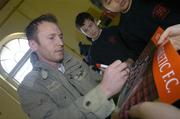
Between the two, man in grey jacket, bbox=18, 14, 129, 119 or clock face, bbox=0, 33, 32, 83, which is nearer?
man in grey jacket, bbox=18, 14, 129, 119

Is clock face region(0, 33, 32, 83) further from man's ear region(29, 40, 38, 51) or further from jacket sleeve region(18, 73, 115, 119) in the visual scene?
jacket sleeve region(18, 73, 115, 119)

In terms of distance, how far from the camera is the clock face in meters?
2.78

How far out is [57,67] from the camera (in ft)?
4.46

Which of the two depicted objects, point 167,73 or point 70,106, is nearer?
point 167,73

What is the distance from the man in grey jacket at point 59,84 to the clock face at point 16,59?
1.27 metres

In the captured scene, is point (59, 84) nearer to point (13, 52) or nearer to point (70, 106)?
point (70, 106)

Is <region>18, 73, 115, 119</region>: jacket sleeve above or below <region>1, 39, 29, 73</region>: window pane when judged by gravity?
below

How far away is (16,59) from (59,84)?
169cm

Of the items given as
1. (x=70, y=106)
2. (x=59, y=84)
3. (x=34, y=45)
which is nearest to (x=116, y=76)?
(x=70, y=106)

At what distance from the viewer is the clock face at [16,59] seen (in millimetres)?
2775

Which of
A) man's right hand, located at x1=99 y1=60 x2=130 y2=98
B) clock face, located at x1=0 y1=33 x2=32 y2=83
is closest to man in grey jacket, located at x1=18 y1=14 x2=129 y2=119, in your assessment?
man's right hand, located at x1=99 y1=60 x2=130 y2=98

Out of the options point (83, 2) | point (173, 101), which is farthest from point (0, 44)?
point (173, 101)

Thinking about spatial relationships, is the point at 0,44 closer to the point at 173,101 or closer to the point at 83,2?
the point at 83,2

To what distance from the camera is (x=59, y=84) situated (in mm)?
1248
